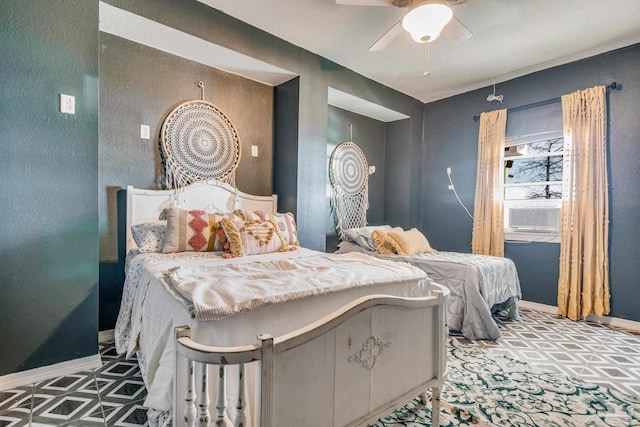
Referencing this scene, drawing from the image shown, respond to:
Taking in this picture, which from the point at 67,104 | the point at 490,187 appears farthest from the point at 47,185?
the point at 490,187

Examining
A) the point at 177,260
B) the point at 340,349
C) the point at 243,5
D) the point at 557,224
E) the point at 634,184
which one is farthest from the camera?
the point at 557,224

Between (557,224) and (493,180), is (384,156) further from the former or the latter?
(557,224)

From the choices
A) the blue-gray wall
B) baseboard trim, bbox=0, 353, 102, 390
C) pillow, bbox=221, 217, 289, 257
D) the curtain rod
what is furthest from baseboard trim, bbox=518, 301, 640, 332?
baseboard trim, bbox=0, 353, 102, 390

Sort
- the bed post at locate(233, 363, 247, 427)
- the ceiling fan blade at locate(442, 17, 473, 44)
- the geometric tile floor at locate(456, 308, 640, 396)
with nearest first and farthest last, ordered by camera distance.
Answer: the bed post at locate(233, 363, 247, 427)
the geometric tile floor at locate(456, 308, 640, 396)
the ceiling fan blade at locate(442, 17, 473, 44)

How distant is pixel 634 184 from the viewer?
2.89m

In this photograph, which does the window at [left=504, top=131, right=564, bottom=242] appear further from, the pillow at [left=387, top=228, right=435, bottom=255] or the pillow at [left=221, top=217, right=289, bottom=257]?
the pillow at [left=221, top=217, right=289, bottom=257]

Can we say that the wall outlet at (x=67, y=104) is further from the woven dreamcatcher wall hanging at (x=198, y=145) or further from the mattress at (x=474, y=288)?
the mattress at (x=474, y=288)

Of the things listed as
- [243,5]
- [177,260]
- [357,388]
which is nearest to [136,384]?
[177,260]

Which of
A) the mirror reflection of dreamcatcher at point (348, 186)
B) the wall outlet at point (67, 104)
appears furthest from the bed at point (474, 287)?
the wall outlet at point (67, 104)

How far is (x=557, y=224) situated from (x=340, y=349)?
11.1ft

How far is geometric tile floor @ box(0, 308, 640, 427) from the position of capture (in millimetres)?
1538

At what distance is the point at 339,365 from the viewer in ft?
3.65

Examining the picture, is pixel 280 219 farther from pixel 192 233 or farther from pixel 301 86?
pixel 301 86

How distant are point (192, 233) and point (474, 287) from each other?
7.28 ft
